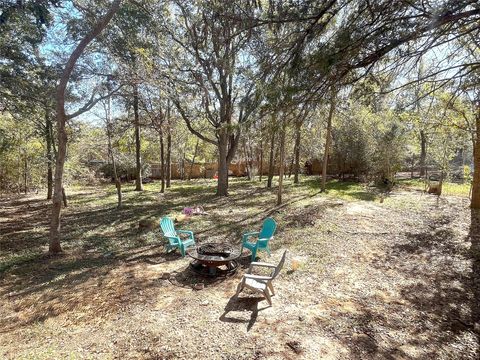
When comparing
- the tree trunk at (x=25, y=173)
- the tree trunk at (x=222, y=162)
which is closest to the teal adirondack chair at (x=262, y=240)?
the tree trunk at (x=222, y=162)

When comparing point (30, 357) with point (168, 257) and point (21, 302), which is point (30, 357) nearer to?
point (21, 302)

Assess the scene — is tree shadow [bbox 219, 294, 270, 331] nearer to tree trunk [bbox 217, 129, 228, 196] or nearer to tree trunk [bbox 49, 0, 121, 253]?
tree trunk [bbox 49, 0, 121, 253]

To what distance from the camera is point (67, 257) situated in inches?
248

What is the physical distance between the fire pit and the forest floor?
23 centimetres

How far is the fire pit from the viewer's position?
Answer: 511 centimetres

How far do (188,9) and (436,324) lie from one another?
7.33 metres

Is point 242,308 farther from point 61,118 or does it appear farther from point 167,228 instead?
point 61,118

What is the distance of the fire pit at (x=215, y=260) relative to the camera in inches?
201

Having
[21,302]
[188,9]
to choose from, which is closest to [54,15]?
[188,9]

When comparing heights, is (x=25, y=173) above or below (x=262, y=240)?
above

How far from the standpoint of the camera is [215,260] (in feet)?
16.6

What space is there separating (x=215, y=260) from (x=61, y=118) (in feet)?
14.0

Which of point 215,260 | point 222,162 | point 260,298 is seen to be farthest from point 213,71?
point 260,298

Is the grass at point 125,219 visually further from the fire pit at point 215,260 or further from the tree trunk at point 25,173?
the tree trunk at point 25,173
